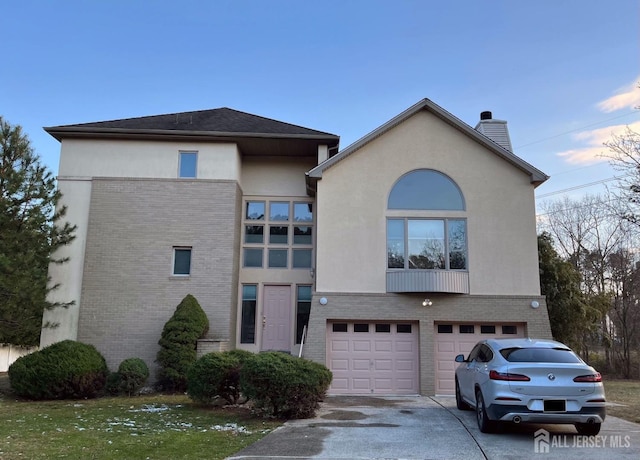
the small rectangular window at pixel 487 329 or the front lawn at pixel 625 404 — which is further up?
the small rectangular window at pixel 487 329

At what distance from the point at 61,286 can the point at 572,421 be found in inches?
586

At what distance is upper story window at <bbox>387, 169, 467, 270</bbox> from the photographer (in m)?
16.2

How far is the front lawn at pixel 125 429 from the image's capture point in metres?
7.62

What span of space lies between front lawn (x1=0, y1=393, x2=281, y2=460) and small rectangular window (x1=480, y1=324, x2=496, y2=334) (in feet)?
26.7

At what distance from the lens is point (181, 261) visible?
17.1 m

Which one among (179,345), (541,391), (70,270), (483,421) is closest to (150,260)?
(70,270)

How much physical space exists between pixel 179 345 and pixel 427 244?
809 cm

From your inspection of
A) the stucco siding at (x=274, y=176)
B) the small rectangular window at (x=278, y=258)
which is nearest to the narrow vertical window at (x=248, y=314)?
the small rectangular window at (x=278, y=258)

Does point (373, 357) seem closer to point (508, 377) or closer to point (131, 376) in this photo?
point (131, 376)

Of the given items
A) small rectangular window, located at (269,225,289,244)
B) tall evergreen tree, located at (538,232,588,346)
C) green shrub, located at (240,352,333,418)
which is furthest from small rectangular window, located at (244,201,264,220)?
tall evergreen tree, located at (538,232,588,346)

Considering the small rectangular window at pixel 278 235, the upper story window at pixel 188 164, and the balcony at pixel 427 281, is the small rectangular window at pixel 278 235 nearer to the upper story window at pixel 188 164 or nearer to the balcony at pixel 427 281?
the upper story window at pixel 188 164

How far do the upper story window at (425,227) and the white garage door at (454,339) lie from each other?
1926mm

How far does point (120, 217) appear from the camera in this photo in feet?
56.1

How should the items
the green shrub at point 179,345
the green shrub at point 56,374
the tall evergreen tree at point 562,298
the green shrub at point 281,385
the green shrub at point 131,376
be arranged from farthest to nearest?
the tall evergreen tree at point 562,298, the green shrub at point 179,345, the green shrub at point 131,376, the green shrub at point 56,374, the green shrub at point 281,385
